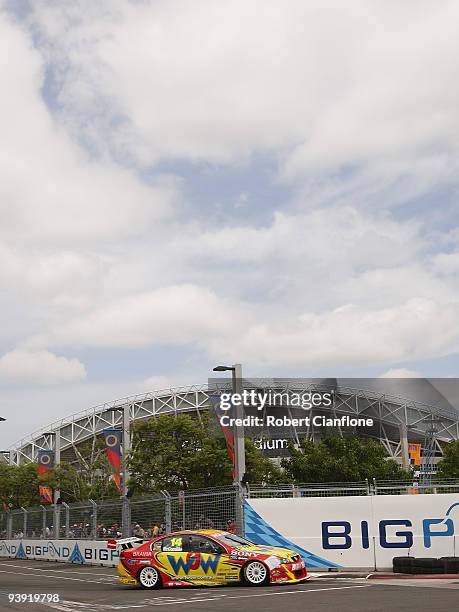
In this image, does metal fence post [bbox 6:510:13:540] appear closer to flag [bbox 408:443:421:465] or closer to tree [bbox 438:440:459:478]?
tree [bbox 438:440:459:478]

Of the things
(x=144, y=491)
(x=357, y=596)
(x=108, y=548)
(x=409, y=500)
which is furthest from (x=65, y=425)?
(x=357, y=596)

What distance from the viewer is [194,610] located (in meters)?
13.8

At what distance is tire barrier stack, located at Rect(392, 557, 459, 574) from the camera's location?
19547 mm

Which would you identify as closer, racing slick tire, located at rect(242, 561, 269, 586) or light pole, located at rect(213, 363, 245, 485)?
racing slick tire, located at rect(242, 561, 269, 586)

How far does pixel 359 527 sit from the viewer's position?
74.0 feet

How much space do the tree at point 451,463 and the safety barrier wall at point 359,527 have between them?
23.7 metres

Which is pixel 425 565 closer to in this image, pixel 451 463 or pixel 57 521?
pixel 57 521

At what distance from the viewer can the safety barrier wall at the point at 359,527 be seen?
875 inches

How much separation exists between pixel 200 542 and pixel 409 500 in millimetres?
7162

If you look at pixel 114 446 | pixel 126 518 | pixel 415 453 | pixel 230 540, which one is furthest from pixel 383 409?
pixel 230 540

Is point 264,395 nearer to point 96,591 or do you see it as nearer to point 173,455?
point 173,455

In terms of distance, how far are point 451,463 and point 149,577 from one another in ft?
102

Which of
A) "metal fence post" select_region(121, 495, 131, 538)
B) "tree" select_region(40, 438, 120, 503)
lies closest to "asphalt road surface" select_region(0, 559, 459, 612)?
"metal fence post" select_region(121, 495, 131, 538)

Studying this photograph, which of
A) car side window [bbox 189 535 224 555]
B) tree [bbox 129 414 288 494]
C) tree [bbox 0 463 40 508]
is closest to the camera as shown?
car side window [bbox 189 535 224 555]
